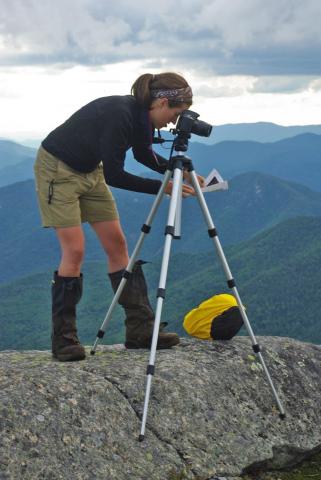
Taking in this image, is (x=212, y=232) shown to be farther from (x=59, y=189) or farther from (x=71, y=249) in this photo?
(x=59, y=189)

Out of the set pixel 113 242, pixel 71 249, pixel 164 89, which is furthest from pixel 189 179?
pixel 71 249

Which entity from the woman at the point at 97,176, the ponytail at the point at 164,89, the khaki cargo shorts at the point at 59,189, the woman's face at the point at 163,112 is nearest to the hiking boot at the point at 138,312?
the woman at the point at 97,176

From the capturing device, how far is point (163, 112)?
6.22m

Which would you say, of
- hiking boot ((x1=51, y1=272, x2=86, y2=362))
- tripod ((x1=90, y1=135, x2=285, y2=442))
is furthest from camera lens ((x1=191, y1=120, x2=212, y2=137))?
hiking boot ((x1=51, y1=272, x2=86, y2=362))

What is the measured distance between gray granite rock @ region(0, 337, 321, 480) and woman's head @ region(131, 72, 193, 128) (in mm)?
2761

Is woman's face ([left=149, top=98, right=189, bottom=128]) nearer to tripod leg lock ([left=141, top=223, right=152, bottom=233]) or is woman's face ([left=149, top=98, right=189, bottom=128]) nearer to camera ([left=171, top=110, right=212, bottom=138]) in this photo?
camera ([left=171, top=110, right=212, bottom=138])

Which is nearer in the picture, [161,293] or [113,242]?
[161,293]

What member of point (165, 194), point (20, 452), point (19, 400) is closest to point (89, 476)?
point (20, 452)

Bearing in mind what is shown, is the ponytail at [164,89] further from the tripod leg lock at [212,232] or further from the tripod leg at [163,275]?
the tripod leg lock at [212,232]

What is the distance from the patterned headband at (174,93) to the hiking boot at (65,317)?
2219 millimetres

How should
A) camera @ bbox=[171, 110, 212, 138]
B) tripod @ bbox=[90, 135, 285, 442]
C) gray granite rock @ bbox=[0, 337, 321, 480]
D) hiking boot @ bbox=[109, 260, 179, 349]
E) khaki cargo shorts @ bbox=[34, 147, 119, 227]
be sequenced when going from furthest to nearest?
1. hiking boot @ bbox=[109, 260, 179, 349]
2. khaki cargo shorts @ bbox=[34, 147, 119, 227]
3. camera @ bbox=[171, 110, 212, 138]
4. tripod @ bbox=[90, 135, 285, 442]
5. gray granite rock @ bbox=[0, 337, 321, 480]

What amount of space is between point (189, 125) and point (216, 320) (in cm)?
281

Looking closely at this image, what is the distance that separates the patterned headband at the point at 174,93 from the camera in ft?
20.0

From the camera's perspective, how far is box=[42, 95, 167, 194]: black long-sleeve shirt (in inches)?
234
